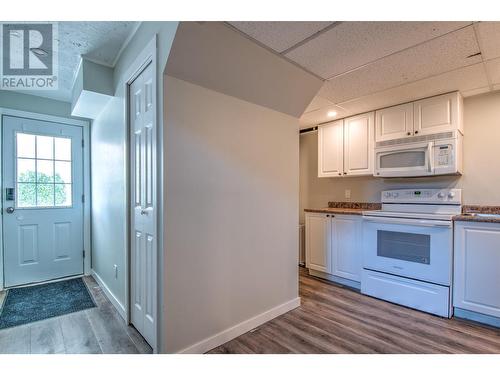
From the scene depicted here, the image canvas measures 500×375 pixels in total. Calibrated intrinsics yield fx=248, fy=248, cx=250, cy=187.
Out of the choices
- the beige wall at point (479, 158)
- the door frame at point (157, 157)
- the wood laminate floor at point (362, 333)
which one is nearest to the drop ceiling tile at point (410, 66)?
the beige wall at point (479, 158)

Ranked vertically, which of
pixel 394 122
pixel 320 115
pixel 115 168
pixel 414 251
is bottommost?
pixel 414 251

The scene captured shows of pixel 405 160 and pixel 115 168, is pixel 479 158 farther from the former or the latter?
pixel 115 168

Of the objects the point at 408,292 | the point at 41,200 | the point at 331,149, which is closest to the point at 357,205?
the point at 331,149

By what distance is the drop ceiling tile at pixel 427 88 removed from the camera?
214 cm

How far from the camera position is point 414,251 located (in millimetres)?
2404

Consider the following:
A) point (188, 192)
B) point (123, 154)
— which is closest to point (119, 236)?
point (123, 154)

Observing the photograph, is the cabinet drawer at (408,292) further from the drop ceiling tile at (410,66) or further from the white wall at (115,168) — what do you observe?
the white wall at (115,168)

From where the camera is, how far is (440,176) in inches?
108

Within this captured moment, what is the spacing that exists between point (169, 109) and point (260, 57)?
78 centimetres

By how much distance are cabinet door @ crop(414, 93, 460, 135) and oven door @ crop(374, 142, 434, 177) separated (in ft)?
0.56

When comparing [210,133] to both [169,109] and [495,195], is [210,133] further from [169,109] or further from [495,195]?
[495,195]

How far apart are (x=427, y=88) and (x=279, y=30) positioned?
173 centimetres

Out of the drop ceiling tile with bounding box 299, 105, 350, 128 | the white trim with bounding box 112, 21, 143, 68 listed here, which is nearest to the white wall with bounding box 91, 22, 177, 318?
the white trim with bounding box 112, 21, 143, 68

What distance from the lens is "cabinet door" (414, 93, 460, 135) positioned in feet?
8.00
